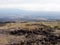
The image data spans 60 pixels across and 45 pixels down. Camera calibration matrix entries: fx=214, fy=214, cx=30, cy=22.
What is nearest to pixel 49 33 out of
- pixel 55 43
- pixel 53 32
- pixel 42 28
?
pixel 53 32

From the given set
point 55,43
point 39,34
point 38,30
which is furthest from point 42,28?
point 55,43

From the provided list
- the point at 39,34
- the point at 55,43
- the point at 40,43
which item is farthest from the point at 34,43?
the point at 39,34

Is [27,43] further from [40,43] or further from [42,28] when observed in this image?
[42,28]

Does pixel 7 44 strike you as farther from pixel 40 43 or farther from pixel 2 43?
pixel 40 43

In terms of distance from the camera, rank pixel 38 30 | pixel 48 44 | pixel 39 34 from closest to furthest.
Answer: pixel 48 44
pixel 39 34
pixel 38 30

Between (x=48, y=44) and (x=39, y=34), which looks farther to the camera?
(x=39, y=34)

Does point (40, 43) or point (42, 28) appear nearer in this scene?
point (40, 43)

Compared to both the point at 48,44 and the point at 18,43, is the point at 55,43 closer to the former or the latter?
the point at 48,44

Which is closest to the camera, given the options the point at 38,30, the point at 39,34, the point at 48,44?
the point at 48,44
